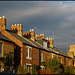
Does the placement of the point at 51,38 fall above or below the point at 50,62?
above

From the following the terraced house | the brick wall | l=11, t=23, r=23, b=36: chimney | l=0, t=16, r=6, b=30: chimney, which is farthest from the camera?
l=11, t=23, r=23, b=36: chimney

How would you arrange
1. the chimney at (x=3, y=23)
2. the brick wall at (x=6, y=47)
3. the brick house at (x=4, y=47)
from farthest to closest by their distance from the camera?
1. the chimney at (x=3, y=23)
2. the brick wall at (x=6, y=47)
3. the brick house at (x=4, y=47)

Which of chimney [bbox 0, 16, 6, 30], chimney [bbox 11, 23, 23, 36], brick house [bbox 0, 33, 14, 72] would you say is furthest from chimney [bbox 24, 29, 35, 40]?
brick house [bbox 0, 33, 14, 72]

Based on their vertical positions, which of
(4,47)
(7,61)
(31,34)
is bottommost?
(7,61)

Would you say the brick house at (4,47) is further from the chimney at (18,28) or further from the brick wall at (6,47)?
the chimney at (18,28)

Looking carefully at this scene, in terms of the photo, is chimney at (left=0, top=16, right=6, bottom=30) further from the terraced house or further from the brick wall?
the brick wall

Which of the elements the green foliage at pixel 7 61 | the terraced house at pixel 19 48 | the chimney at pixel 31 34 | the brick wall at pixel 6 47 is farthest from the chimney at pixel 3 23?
the chimney at pixel 31 34

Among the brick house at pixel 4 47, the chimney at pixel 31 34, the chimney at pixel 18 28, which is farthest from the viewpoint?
the chimney at pixel 31 34

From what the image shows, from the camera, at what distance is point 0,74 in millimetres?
16859

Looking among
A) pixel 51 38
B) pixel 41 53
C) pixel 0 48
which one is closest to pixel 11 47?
pixel 0 48

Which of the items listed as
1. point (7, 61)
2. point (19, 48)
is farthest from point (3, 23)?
point (7, 61)

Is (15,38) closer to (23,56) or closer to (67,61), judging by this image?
(23,56)

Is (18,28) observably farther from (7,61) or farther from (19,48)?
(7,61)

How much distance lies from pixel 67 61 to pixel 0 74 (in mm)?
35732
